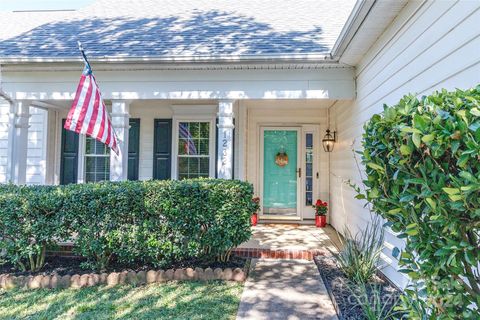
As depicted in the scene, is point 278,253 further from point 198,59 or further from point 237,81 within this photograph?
point 198,59

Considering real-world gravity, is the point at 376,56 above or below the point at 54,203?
above

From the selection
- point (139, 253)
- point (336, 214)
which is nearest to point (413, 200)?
point (139, 253)

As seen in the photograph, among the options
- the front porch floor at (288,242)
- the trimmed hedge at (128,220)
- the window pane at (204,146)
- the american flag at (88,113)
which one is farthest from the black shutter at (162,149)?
the trimmed hedge at (128,220)

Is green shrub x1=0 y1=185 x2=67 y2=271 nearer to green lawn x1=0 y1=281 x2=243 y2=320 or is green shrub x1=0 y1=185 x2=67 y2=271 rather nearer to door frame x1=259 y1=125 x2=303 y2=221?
green lawn x1=0 y1=281 x2=243 y2=320

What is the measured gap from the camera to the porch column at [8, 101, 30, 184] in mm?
5102

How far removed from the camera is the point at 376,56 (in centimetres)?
380

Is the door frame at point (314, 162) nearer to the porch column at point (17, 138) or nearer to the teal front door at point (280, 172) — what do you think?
the teal front door at point (280, 172)

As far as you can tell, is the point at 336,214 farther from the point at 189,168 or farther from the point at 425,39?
the point at 425,39

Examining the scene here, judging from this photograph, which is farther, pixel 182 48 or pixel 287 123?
pixel 287 123

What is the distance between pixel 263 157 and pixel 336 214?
2.01 metres

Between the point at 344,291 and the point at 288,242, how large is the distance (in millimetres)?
1907

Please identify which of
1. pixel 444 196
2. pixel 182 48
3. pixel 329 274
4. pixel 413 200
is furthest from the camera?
pixel 182 48

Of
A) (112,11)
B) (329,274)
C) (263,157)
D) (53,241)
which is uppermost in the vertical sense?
(112,11)

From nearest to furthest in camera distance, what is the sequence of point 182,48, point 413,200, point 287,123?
point 413,200, point 182,48, point 287,123
